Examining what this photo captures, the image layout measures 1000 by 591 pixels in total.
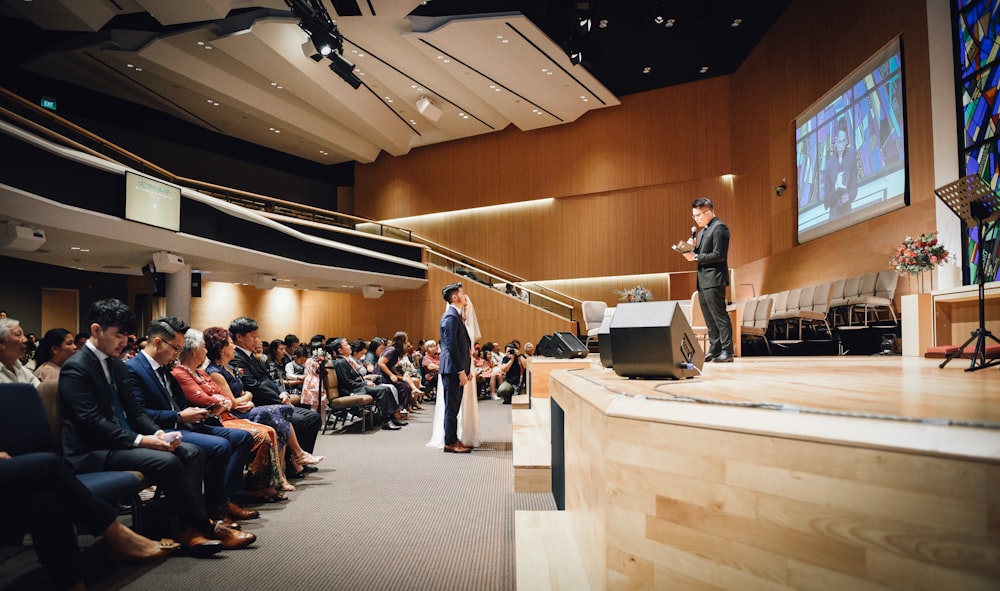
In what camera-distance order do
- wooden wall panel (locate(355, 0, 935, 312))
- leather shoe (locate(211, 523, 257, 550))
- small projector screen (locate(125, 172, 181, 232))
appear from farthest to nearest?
small projector screen (locate(125, 172, 181, 232)) → wooden wall panel (locate(355, 0, 935, 312)) → leather shoe (locate(211, 523, 257, 550))

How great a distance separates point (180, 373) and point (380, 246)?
1043 cm

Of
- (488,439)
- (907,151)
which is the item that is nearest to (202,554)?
(488,439)

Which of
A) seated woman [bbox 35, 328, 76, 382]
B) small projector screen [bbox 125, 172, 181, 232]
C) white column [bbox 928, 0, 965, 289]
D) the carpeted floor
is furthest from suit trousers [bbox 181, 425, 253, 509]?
white column [bbox 928, 0, 965, 289]

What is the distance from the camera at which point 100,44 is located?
32.8ft

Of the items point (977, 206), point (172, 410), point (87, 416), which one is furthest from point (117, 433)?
point (977, 206)

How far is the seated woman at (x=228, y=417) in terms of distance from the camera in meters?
3.36

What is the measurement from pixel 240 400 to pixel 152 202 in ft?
18.4

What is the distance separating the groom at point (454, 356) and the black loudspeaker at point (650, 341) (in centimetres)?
281

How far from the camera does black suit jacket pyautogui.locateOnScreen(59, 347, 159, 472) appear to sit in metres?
2.47

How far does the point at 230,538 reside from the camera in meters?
2.72

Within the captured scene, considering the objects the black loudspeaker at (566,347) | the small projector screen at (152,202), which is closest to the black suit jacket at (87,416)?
the black loudspeaker at (566,347)

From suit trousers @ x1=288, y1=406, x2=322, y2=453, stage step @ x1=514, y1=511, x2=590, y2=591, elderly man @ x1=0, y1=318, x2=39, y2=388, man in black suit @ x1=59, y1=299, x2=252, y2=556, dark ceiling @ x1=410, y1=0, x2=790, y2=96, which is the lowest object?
suit trousers @ x1=288, y1=406, x2=322, y2=453

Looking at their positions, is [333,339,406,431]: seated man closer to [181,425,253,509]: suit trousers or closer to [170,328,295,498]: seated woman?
[170,328,295,498]: seated woman

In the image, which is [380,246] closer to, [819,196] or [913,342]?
[819,196]
